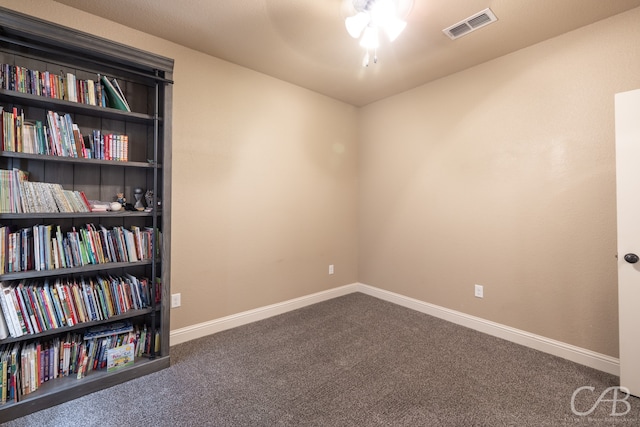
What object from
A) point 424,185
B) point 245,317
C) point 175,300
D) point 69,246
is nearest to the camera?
point 69,246

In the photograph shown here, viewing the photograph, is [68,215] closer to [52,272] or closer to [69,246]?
[69,246]

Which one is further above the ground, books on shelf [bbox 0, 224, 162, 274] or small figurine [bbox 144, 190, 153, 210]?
small figurine [bbox 144, 190, 153, 210]

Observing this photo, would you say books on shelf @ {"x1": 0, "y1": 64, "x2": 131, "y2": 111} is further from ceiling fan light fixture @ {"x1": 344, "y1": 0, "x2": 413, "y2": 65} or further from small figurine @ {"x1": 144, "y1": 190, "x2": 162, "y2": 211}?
ceiling fan light fixture @ {"x1": 344, "y1": 0, "x2": 413, "y2": 65}

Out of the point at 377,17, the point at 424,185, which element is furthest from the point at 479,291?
the point at 377,17

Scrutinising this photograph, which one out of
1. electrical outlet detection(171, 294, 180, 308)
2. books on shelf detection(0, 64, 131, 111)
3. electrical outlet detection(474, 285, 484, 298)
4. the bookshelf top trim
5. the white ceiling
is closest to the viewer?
the bookshelf top trim

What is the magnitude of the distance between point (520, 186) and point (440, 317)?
1.50m

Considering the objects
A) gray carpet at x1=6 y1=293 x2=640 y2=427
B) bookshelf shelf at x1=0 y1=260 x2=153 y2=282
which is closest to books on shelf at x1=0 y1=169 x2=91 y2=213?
bookshelf shelf at x1=0 y1=260 x2=153 y2=282

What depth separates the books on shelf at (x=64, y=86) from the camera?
67.9 inches

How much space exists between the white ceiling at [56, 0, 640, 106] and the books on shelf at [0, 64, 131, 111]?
553 millimetres

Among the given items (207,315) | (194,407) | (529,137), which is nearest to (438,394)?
(194,407)

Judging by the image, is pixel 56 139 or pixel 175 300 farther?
pixel 175 300

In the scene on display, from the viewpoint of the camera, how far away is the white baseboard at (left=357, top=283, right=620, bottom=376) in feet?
6.90

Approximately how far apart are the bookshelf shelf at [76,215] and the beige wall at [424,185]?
1.02 feet

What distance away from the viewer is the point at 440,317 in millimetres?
3039
